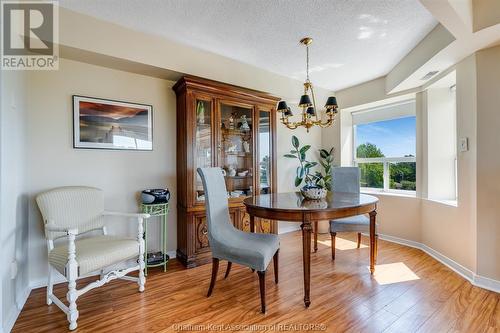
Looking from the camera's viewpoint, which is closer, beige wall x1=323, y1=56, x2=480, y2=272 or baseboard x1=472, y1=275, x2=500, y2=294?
baseboard x1=472, y1=275, x2=500, y2=294

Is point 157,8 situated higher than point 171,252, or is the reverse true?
point 157,8

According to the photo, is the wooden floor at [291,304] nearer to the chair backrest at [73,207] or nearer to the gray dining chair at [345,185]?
the gray dining chair at [345,185]

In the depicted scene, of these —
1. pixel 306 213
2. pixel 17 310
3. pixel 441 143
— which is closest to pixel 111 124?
pixel 17 310

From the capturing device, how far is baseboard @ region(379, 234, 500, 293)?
85.0 inches

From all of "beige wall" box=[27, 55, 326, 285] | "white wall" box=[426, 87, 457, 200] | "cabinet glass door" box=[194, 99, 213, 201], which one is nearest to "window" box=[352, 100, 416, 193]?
"white wall" box=[426, 87, 457, 200]

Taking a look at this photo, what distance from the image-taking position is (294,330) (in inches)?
64.6

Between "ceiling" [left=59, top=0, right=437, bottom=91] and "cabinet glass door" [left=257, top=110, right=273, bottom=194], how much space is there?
769 millimetres

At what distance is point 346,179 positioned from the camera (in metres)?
3.11

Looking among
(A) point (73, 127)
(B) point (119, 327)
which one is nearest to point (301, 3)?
(A) point (73, 127)

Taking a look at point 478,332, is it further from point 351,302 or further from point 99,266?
point 99,266

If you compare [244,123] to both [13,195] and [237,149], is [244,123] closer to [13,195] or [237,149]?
[237,149]

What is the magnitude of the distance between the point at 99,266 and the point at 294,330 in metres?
1.50

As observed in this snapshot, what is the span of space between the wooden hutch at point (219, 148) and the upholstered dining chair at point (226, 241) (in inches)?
21.8

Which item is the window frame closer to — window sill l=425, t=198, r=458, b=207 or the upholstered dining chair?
window sill l=425, t=198, r=458, b=207
